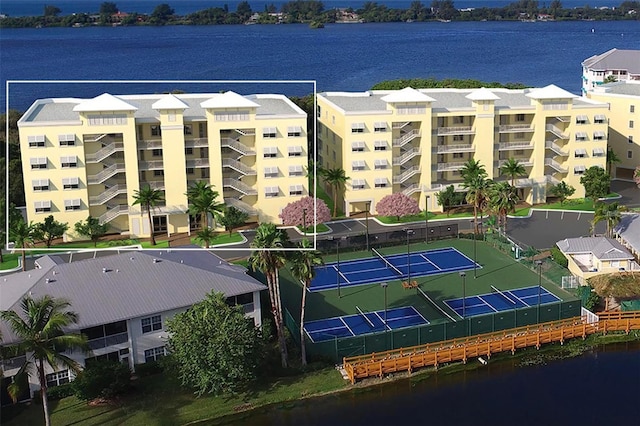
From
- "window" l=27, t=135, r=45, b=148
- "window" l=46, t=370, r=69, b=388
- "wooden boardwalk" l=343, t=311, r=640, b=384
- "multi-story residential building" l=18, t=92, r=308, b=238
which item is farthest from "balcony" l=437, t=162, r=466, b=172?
"window" l=46, t=370, r=69, b=388

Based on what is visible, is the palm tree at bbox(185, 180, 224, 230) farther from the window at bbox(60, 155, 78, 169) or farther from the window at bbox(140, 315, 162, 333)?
Answer: the window at bbox(140, 315, 162, 333)

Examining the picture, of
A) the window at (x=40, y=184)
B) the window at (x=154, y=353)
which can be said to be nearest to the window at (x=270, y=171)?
the window at (x=40, y=184)

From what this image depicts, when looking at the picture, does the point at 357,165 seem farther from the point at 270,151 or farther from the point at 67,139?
the point at 67,139

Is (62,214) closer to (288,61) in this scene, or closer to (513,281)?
(513,281)

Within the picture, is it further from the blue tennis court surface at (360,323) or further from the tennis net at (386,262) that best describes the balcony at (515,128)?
the blue tennis court surface at (360,323)

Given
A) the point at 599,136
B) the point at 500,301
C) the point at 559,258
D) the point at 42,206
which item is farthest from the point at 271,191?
the point at 599,136

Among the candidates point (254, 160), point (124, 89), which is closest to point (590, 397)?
point (254, 160)
